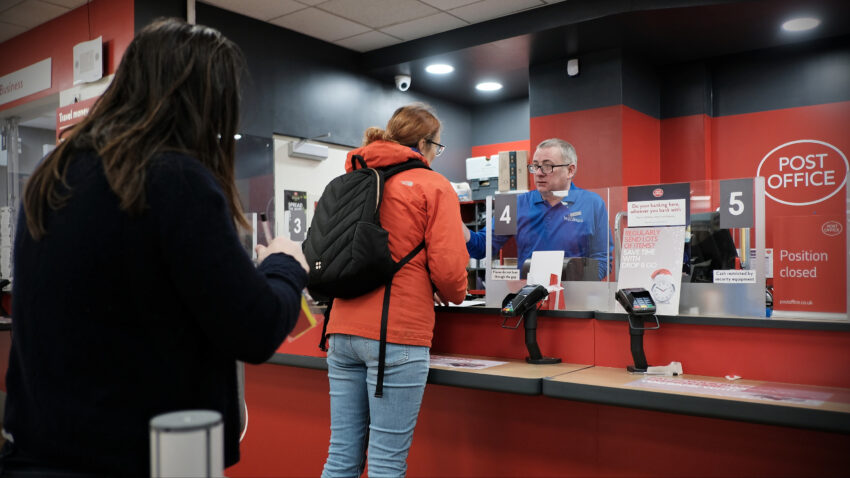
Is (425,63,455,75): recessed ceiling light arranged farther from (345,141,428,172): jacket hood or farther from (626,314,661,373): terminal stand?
(626,314,661,373): terminal stand

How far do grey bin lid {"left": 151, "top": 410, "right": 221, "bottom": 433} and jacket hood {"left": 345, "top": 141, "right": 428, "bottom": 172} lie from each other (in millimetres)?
1538

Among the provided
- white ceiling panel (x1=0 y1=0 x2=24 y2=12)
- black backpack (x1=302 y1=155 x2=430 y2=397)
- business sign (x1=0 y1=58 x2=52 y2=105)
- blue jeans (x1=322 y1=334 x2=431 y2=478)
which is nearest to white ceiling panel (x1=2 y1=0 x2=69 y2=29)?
white ceiling panel (x1=0 y1=0 x2=24 y2=12)

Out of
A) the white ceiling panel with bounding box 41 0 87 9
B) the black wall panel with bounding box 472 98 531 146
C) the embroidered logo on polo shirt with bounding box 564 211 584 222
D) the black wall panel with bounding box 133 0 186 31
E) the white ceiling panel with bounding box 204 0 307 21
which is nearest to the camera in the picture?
the embroidered logo on polo shirt with bounding box 564 211 584 222

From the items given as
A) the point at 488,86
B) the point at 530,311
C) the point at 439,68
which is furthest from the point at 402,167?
the point at 488,86

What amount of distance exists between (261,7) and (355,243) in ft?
12.5

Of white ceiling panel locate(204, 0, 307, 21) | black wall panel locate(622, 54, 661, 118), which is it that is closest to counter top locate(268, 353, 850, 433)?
white ceiling panel locate(204, 0, 307, 21)

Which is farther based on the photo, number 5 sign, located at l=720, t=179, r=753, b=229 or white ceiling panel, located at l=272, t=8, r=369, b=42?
white ceiling panel, located at l=272, t=8, r=369, b=42

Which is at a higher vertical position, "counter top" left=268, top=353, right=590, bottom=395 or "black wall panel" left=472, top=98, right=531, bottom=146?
"black wall panel" left=472, top=98, right=531, bottom=146

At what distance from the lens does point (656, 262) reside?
244 cm

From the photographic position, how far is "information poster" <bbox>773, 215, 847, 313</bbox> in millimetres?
2164

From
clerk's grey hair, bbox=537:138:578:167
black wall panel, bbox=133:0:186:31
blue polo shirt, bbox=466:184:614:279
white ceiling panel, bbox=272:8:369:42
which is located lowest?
blue polo shirt, bbox=466:184:614:279

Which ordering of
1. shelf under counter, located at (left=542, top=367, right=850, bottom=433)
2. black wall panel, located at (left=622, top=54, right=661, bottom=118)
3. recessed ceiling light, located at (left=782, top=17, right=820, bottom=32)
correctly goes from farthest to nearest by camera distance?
black wall panel, located at (left=622, top=54, right=661, bottom=118) → recessed ceiling light, located at (left=782, top=17, right=820, bottom=32) → shelf under counter, located at (left=542, top=367, right=850, bottom=433)

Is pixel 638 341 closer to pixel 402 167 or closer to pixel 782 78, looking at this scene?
pixel 402 167

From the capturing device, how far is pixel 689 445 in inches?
86.7
